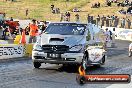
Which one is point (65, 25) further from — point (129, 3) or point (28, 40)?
point (129, 3)

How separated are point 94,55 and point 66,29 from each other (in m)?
1.37

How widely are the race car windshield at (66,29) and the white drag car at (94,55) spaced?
0.70m

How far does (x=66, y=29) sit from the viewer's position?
1543 centimetres

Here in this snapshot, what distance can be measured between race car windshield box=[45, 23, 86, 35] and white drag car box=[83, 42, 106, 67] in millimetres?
705

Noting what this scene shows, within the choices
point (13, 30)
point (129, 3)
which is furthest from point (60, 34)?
point (129, 3)

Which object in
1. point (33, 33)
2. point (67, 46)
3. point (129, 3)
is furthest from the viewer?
point (129, 3)

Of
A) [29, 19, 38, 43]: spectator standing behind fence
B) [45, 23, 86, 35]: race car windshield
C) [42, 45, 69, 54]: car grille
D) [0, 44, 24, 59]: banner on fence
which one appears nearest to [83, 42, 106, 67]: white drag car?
[45, 23, 86, 35]: race car windshield

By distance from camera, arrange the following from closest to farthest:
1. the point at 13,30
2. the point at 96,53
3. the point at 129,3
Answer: the point at 96,53 → the point at 13,30 → the point at 129,3

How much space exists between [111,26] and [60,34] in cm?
3407

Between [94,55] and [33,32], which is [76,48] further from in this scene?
[33,32]

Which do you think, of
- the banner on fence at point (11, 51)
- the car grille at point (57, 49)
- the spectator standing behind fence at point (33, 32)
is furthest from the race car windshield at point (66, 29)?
the spectator standing behind fence at point (33, 32)

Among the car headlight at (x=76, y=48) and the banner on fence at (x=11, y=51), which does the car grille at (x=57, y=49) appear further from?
the banner on fence at (x=11, y=51)

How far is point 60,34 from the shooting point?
14.8 meters

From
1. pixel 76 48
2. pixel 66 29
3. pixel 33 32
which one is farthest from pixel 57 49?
pixel 33 32
